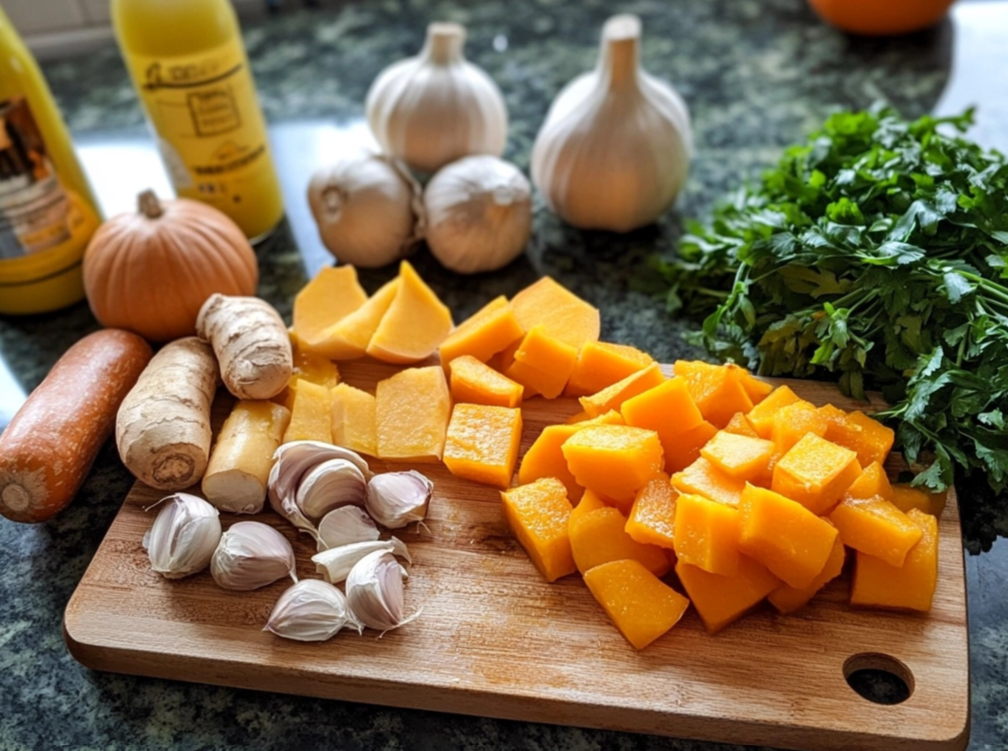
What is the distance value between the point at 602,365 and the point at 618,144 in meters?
0.59

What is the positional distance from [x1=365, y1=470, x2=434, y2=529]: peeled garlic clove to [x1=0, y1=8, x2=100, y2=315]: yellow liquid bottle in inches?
36.9

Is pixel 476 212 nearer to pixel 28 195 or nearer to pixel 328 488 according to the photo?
pixel 328 488

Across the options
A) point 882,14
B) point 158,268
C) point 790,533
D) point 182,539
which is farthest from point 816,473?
point 882,14

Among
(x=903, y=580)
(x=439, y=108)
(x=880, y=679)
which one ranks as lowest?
(x=880, y=679)

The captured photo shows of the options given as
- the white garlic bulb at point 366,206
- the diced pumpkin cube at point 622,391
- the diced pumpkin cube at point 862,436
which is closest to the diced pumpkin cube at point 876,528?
the diced pumpkin cube at point 862,436

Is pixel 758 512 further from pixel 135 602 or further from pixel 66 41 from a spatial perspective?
pixel 66 41

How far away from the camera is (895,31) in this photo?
2742mm

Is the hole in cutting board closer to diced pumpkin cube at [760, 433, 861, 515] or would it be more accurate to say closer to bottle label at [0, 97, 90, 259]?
diced pumpkin cube at [760, 433, 861, 515]

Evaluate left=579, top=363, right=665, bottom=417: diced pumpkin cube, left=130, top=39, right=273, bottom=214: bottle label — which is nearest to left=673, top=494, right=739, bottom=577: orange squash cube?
left=579, top=363, right=665, bottom=417: diced pumpkin cube

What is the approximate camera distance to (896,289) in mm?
1530

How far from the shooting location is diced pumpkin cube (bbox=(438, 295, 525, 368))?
1667mm

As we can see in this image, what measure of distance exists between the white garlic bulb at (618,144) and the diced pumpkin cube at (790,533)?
937 mm

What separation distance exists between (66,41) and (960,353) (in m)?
2.69

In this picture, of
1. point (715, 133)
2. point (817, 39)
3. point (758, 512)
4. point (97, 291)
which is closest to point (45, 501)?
point (97, 291)
